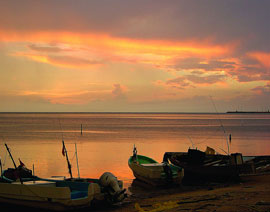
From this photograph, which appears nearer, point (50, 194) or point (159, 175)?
point (50, 194)

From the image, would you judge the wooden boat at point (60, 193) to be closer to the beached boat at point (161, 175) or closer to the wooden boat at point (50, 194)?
the wooden boat at point (50, 194)

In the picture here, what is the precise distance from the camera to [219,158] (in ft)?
74.8

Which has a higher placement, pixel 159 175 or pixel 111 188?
pixel 111 188

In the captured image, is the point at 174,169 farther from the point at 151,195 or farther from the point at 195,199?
the point at 195,199

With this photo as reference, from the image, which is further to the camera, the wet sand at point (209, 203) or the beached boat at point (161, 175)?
the beached boat at point (161, 175)

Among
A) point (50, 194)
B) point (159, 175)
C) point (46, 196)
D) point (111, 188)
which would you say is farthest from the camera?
point (159, 175)

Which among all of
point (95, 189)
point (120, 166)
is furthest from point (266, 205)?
point (120, 166)

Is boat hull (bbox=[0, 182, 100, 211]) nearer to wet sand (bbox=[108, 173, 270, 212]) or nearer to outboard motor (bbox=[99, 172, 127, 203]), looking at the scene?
outboard motor (bbox=[99, 172, 127, 203])

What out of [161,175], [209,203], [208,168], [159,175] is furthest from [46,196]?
[208,168]

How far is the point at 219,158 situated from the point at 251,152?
18991 millimetres

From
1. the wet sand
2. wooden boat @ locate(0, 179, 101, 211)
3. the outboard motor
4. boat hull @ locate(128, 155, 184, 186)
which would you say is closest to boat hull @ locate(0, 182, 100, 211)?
wooden boat @ locate(0, 179, 101, 211)

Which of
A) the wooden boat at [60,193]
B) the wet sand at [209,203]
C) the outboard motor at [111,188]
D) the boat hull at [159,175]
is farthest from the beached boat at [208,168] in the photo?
the outboard motor at [111,188]

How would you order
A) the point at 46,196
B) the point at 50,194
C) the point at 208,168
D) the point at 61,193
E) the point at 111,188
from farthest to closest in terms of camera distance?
the point at 208,168 < the point at 111,188 < the point at 46,196 < the point at 50,194 < the point at 61,193

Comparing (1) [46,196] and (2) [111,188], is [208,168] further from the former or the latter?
(1) [46,196]
